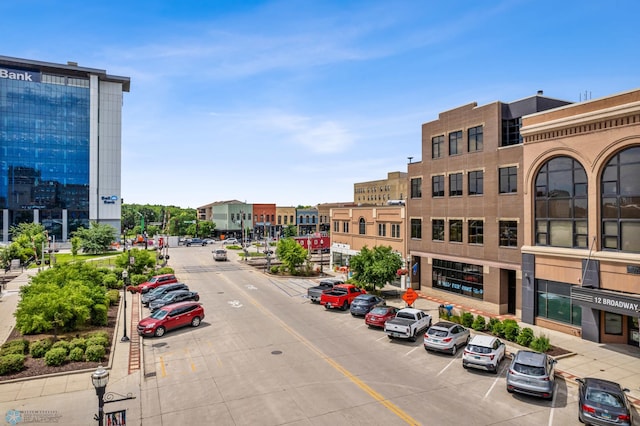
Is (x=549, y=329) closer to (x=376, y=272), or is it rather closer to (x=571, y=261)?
(x=571, y=261)

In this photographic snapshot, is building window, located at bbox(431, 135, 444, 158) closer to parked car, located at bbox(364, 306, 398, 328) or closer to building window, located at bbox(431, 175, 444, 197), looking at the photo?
building window, located at bbox(431, 175, 444, 197)

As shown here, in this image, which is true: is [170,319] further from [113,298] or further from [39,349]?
[113,298]

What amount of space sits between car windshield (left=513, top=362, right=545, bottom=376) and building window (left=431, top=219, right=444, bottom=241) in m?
20.6

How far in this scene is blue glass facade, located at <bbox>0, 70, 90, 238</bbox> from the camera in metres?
91.1

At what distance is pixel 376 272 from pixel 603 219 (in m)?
16.8

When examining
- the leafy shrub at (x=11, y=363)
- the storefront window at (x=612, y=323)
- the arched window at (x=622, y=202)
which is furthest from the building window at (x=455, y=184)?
the leafy shrub at (x=11, y=363)

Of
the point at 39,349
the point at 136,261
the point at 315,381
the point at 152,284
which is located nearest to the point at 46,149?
the point at 136,261

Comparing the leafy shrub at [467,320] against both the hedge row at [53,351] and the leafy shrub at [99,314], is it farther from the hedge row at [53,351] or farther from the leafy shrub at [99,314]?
the leafy shrub at [99,314]

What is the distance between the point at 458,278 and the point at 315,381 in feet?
68.9

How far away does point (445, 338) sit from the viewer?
21.0 meters

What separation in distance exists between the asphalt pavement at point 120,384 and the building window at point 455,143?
53.4 ft

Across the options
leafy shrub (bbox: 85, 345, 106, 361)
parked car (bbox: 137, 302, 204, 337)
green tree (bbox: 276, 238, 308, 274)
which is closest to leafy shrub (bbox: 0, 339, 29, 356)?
leafy shrub (bbox: 85, 345, 106, 361)

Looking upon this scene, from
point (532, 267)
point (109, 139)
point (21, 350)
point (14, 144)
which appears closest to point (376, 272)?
point (532, 267)

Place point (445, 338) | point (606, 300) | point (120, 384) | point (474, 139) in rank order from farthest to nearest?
1. point (474, 139)
2. point (606, 300)
3. point (445, 338)
4. point (120, 384)
